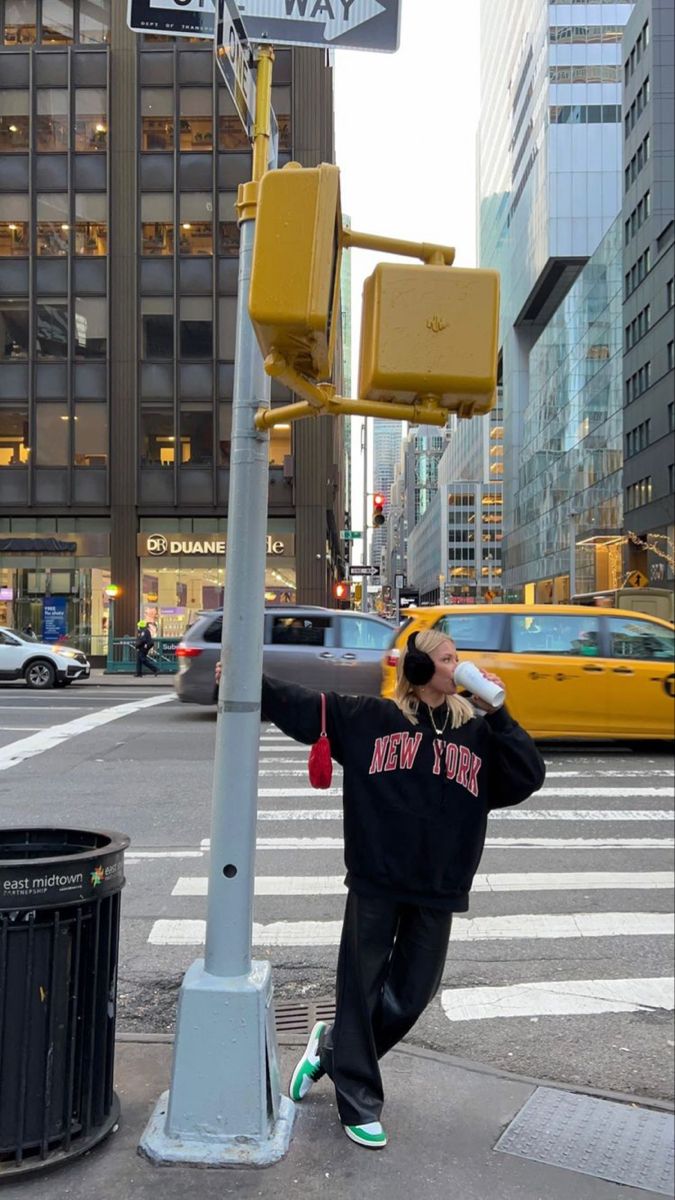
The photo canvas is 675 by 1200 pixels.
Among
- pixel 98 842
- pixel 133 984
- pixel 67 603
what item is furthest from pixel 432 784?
pixel 67 603

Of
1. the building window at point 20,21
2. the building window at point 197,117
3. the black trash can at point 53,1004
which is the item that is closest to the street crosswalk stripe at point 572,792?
the black trash can at point 53,1004

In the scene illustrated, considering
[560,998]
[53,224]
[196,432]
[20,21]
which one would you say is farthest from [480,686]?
[20,21]

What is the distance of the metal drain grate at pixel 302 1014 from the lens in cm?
410

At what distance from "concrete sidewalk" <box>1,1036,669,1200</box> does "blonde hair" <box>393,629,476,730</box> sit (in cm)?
144

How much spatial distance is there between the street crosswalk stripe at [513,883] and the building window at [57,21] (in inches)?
1417

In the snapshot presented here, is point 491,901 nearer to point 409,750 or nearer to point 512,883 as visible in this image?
point 512,883

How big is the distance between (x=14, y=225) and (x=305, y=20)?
33.1 meters

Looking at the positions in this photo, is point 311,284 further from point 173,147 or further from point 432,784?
point 173,147

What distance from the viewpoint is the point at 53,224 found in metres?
32.2

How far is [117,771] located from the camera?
1004 cm

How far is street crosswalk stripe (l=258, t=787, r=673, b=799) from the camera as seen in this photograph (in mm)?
9188

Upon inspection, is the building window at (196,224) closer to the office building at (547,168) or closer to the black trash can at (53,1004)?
the black trash can at (53,1004)

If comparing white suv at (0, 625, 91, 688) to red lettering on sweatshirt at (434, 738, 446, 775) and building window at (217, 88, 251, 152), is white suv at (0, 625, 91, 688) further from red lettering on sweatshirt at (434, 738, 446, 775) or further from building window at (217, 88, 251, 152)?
building window at (217, 88, 251, 152)

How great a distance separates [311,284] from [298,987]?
3662 mm
